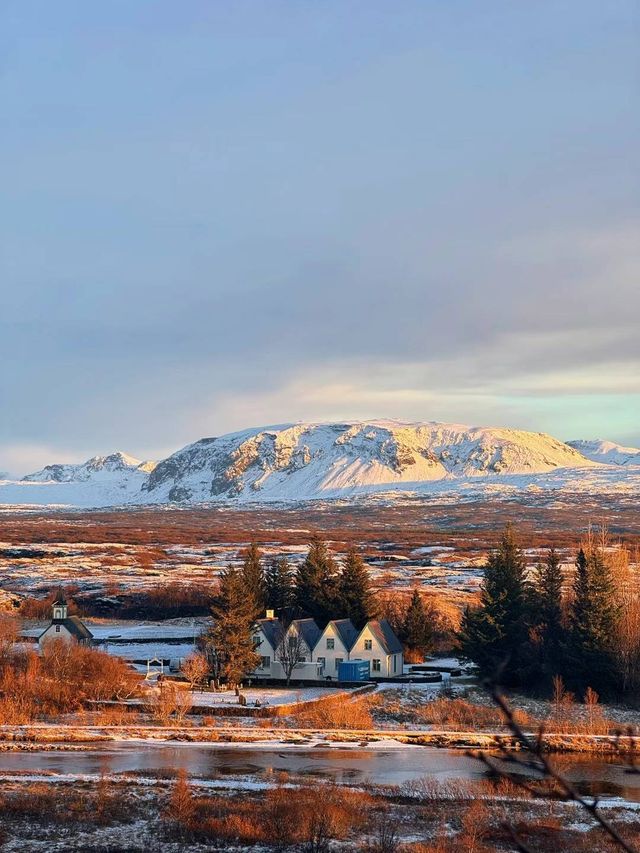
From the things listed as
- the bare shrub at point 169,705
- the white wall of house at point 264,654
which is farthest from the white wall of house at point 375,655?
the bare shrub at point 169,705

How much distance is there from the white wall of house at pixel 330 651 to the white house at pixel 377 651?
0.82 metres

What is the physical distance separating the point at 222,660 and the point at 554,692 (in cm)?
2184

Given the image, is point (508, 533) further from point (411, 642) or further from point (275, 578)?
point (275, 578)

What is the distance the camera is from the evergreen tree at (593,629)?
208 ft

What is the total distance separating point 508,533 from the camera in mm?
69688

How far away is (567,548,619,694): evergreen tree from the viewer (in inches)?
2495

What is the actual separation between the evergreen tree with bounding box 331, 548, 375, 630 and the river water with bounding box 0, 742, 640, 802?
26.8m

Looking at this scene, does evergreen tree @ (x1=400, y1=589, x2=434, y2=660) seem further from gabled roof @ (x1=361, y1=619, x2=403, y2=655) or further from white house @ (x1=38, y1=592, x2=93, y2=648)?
white house @ (x1=38, y1=592, x2=93, y2=648)

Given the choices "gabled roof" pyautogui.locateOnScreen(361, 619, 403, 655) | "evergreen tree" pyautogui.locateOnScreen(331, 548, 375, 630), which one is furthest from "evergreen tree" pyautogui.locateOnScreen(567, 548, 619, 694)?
"evergreen tree" pyautogui.locateOnScreen(331, 548, 375, 630)

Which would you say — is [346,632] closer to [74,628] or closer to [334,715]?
[334,715]

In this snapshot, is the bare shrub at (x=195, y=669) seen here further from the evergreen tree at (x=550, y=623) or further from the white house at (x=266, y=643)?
the evergreen tree at (x=550, y=623)

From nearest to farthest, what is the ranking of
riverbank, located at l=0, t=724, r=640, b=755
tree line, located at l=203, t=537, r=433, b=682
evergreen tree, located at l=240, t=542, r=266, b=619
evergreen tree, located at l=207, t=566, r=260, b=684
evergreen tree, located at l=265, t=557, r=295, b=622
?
1. riverbank, located at l=0, t=724, r=640, b=755
2. evergreen tree, located at l=207, t=566, r=260, b=684
3. tree line, located at l=203, t=537, r=433, b=682
4. evergreen tree, located at l=240, t=542, r=266, b=619
5. evergreen tree, located at l=265, t=557, r=295, b=622

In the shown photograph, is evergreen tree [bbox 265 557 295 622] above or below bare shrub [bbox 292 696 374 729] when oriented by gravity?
above

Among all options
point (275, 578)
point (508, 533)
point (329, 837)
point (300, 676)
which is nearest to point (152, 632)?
point (275, 578)
